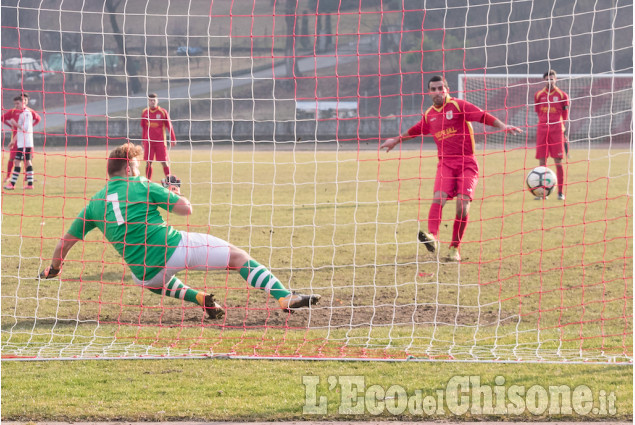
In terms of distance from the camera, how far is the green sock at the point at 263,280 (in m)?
5.29

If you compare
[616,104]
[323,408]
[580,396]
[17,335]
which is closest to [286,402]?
[323,408]

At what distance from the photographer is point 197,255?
5.28 metres

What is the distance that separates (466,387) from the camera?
452 centimetres

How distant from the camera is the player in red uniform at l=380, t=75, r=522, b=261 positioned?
25.8 ft

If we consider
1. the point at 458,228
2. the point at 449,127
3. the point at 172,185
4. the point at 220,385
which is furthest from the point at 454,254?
the point at 220,385

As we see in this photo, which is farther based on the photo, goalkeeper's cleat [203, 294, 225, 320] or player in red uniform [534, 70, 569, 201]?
player in red uniform [534, 70, 569, 201]

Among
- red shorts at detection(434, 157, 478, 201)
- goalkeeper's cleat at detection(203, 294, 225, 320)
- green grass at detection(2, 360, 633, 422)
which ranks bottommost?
green grass at detection(2, 360, 633, 422)

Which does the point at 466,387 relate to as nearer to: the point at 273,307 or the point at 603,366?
the point at 603,366

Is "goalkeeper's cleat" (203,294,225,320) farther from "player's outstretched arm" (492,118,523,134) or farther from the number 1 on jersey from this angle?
"player's outstretched arm" (492,118,523,134)

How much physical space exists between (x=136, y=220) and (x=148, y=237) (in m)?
0.14

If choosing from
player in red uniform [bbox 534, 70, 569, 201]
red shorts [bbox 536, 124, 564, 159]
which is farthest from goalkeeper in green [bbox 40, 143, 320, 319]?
player in red uniform [bbox 534, 70, 569, 201]

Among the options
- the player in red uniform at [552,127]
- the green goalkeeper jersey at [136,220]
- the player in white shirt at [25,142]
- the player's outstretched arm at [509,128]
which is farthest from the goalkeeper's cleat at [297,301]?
the player in white shirt at [25,142]

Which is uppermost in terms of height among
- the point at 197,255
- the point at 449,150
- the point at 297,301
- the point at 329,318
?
the point at 449,150

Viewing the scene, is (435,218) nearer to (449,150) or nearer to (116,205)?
(449,150)
